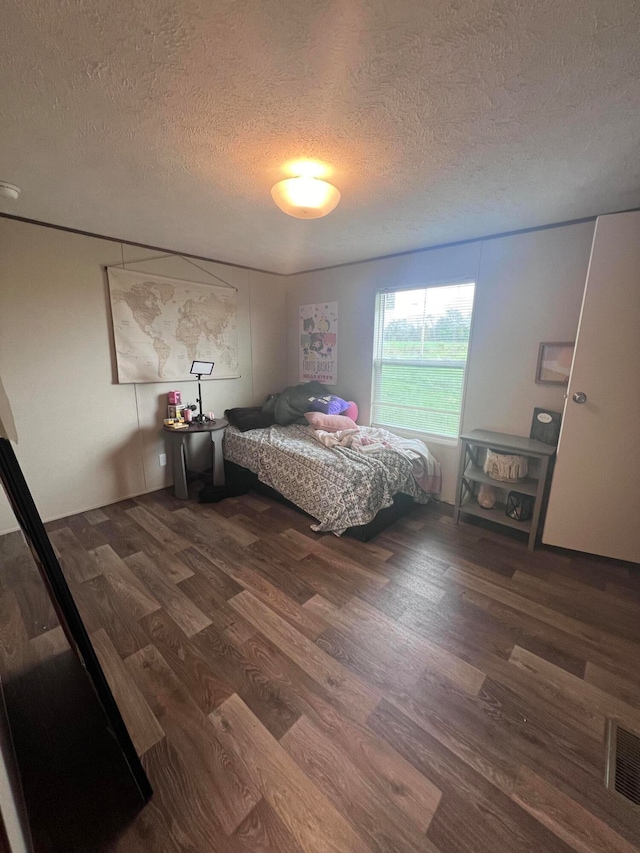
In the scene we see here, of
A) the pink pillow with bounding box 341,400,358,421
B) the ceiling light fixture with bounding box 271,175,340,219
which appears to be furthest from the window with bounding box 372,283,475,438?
the ceiling light fixture with bounding box 271,175,340,219

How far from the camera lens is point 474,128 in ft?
4.58

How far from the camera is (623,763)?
1203mm

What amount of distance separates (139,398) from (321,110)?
2.72m

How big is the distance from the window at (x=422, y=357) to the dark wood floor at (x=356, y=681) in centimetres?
123

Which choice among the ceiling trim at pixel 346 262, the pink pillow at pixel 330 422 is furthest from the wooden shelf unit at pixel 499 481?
the ceiling trim at pixel 346 262

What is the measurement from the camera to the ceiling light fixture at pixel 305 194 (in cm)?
175

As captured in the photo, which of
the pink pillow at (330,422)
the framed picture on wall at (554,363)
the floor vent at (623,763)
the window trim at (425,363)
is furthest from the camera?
the pink pillow at (330,422)

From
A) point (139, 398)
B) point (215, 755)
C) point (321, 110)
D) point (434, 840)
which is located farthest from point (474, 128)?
→ point (139, 398)

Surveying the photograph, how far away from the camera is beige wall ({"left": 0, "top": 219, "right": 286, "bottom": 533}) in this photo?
248 cm

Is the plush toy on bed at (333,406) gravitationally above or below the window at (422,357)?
below

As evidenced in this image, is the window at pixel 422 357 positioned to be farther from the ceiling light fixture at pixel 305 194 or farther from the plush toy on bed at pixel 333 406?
the ceiling light fixture at pixel 305 194

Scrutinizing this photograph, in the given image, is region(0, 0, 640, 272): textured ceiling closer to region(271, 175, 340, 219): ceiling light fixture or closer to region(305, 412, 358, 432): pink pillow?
region(271, 175, 340, 219): ceiling light fixture

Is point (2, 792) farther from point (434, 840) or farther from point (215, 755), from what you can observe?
point (434, 840)

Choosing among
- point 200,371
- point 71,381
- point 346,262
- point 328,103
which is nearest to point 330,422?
→ point 200,371
